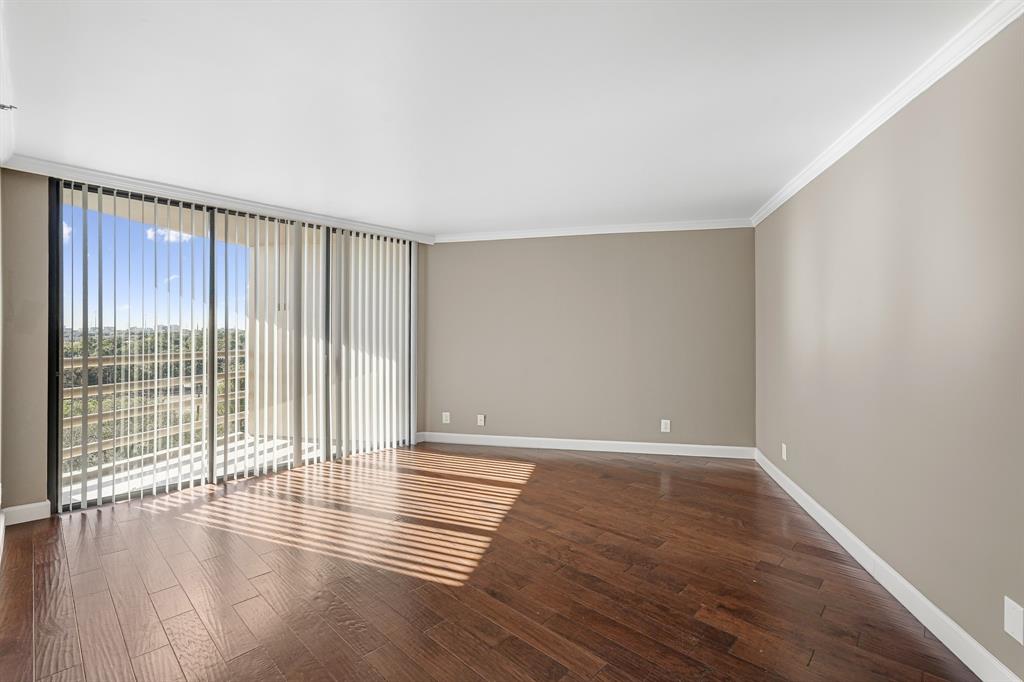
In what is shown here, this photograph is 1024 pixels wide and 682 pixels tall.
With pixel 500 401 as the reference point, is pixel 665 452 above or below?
below

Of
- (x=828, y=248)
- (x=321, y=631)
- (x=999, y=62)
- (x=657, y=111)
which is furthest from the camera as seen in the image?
(x=828, y=248)

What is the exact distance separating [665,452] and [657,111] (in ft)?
13.0

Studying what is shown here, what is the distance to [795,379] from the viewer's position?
4.20m

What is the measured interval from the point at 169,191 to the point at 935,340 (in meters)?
5.07

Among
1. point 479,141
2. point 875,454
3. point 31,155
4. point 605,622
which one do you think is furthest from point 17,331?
point 875,454

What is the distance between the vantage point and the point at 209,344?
455cm

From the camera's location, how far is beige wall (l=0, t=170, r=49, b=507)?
3578mm

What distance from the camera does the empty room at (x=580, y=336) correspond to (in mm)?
2059

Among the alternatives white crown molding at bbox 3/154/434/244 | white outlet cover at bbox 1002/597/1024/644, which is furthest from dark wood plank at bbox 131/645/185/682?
white crown molding at bbox 3/154/434/244

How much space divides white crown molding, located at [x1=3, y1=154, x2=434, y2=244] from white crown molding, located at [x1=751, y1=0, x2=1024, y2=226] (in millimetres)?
4271

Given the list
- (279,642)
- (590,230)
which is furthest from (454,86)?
(590,230)

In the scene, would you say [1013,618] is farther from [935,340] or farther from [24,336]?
[24,336]

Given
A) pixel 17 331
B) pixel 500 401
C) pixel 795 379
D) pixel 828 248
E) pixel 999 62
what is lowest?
pixel 500 401

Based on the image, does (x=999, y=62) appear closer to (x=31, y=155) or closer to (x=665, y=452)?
(x=665, y=452)
